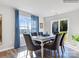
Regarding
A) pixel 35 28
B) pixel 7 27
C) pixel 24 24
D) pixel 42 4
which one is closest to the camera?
pixel 42 4

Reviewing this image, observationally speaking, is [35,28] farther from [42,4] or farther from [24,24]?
[42,4]

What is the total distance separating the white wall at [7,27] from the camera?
18.1 ft

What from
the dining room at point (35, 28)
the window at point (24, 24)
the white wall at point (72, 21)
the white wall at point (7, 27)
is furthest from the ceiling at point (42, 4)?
the window at point (24, 24)

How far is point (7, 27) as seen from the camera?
576cm

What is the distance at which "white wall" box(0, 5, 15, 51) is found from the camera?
5531 mm

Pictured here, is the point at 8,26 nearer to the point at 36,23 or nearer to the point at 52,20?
the point at 36,23

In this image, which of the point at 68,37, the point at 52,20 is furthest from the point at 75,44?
the point at 52,20

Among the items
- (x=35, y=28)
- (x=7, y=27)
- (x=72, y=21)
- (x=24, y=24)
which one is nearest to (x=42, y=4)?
(x=7, y=27)

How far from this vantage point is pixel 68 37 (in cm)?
684

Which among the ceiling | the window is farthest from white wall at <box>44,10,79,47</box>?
the window

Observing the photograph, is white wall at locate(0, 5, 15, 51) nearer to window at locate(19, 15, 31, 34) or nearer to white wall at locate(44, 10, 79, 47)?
window at locate(19, 15, 31, 34)

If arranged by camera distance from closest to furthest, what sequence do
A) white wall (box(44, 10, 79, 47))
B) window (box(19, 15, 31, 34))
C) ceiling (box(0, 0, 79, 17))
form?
ceiling (box(0, 0, 79, 17))
white wall (box(44, 10, 79, 47))
window (box(19, 15, 31, 34))

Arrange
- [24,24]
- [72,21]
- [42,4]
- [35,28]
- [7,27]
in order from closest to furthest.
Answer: [42,4], [7,27], [72,21], [24,24], [35,28]

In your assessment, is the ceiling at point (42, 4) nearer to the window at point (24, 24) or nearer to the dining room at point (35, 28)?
the dining room at point (35, 28)
